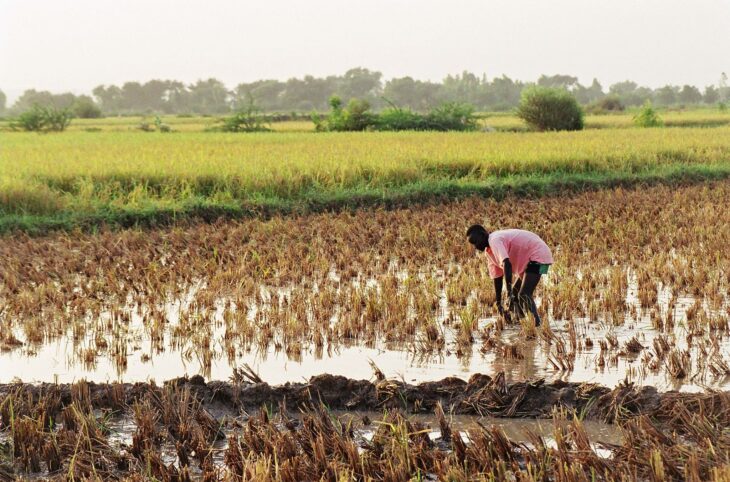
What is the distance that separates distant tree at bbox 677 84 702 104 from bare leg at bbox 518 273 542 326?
9333 cm

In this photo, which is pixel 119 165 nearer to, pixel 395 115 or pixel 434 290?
pixel 434 290

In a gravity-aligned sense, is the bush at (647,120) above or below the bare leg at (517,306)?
above

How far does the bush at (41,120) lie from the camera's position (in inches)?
1254

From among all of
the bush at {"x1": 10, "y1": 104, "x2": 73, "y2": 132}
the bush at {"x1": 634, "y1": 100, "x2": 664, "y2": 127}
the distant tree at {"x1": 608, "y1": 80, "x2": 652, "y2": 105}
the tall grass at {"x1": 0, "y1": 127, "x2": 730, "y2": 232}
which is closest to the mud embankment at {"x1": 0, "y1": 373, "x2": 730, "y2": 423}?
the tall grass at {"x1": 0, "y1": 127, "x2": 730, "y2": 232}

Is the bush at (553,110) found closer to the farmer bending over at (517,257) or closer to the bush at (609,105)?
the bush at (609,105)

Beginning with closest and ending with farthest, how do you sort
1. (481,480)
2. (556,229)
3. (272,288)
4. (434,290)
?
(481,480), (434,290), (272,288), (556,229)

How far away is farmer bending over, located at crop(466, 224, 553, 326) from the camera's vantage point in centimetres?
570

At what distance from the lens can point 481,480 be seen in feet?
10.9

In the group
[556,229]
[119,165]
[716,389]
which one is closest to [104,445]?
[716,389]

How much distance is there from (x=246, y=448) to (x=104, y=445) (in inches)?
25.2

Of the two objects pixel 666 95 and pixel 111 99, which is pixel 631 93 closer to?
pixel 666 95


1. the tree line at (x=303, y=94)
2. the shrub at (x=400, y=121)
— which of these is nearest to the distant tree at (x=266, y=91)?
the tree line at (x=303, y=94)

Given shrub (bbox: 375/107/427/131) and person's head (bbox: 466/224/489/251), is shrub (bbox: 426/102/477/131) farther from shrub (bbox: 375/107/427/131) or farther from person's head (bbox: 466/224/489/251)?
person's head (bbox: 466/224/489/251)

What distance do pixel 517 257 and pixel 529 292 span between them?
0.27 m
